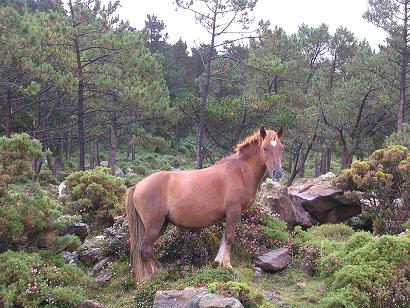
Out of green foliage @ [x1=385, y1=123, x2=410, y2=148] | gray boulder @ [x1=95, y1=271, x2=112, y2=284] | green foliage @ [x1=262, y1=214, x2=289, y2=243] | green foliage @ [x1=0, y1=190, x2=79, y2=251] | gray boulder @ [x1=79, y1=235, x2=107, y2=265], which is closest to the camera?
green foliage @ [x1=0, y1=190, x2=79, y2=251]

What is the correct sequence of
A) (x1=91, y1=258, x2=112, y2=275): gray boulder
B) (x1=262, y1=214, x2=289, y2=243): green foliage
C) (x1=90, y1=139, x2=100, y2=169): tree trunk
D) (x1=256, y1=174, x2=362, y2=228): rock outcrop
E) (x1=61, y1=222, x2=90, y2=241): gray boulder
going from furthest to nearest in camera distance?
(x1=90, y1=139, x2=100, y2=169): tree trunk
(x1=256, y1=174, x2=362, y2=228): rock outcrop
(x1=61, y1=222, x2=90, y2=241): gray boulder
(x1=262, y1=214, x2=289, y2=243): green foliage
(x1=91, y1=258, x2=112, y2=275): gray boulder

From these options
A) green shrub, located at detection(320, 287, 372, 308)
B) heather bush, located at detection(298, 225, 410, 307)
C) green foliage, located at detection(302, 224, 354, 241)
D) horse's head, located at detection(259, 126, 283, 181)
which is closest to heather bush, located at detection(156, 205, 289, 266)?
heather bush, located at detection(298, 225, 410, 307)

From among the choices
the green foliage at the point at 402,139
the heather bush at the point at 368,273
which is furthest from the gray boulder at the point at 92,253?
the green foliage at the point at 402,139

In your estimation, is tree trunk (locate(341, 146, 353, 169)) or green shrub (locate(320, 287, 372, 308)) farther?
tree trunk (locate(341, 146, 353, 169))

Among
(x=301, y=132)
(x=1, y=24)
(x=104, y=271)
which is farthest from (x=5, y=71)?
(x=301, y=132)

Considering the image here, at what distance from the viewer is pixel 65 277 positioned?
6.79 m

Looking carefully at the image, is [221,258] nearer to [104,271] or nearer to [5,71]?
[104,271]

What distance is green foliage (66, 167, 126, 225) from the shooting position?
10.9 meters

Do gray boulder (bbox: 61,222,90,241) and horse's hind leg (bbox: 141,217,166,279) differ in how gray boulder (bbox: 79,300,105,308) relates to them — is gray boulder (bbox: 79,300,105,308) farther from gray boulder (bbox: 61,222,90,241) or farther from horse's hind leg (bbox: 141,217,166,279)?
gray boulder (bbox: 61,222,90,241)

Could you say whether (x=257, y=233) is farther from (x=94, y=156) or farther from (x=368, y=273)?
(x=94, y=156)

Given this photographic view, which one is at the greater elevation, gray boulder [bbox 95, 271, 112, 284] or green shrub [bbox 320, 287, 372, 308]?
green shrub [bbox 320, 287, 372, 308]

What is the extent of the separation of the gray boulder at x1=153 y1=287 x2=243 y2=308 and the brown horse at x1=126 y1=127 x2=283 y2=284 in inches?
43.9

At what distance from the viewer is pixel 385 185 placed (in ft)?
38.3

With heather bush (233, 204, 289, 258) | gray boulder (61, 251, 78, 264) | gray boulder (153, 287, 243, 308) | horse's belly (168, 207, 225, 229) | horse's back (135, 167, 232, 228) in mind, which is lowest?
gray boulder (61, 251, 78, 264)
